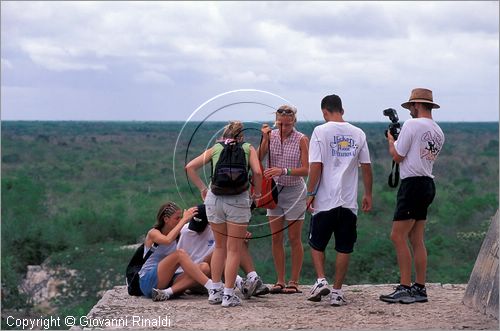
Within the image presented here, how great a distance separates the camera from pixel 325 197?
7.57 metres

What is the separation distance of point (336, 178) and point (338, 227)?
406 millimetres

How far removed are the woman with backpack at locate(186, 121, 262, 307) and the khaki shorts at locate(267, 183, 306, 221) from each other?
39 cm

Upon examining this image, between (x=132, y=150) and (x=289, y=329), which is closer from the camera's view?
(x=289, y=329)

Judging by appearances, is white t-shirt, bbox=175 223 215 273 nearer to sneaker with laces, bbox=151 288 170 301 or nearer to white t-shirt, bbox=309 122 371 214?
sneaker with laces, bbox=151 288 170 301

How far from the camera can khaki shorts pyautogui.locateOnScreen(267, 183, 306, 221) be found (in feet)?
26.2

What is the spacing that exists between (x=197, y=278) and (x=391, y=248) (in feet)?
34.5

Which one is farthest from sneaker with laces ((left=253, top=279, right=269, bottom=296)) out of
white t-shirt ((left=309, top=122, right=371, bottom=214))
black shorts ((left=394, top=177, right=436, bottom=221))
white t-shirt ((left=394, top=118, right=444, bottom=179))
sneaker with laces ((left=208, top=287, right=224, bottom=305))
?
white t-shirt ((left=394, top=118, right=444, bottom=179))

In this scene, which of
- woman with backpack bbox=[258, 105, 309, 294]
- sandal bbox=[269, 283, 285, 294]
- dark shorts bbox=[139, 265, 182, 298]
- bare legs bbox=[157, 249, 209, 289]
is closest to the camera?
woman with backpack bbox=[258, 105, 309, 294]

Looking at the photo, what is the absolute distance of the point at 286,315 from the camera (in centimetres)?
743

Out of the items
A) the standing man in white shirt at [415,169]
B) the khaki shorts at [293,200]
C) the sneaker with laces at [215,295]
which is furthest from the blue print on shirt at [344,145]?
the sneaker with laces at [215,295]

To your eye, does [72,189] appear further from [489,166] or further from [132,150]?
[132,150]

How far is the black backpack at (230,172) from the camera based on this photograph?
7.43 metres

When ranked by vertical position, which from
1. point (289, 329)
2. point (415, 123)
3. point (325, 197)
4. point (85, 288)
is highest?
point (415, 123)

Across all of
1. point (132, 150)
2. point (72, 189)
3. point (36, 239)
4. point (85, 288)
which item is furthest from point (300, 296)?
point (132, 150)
